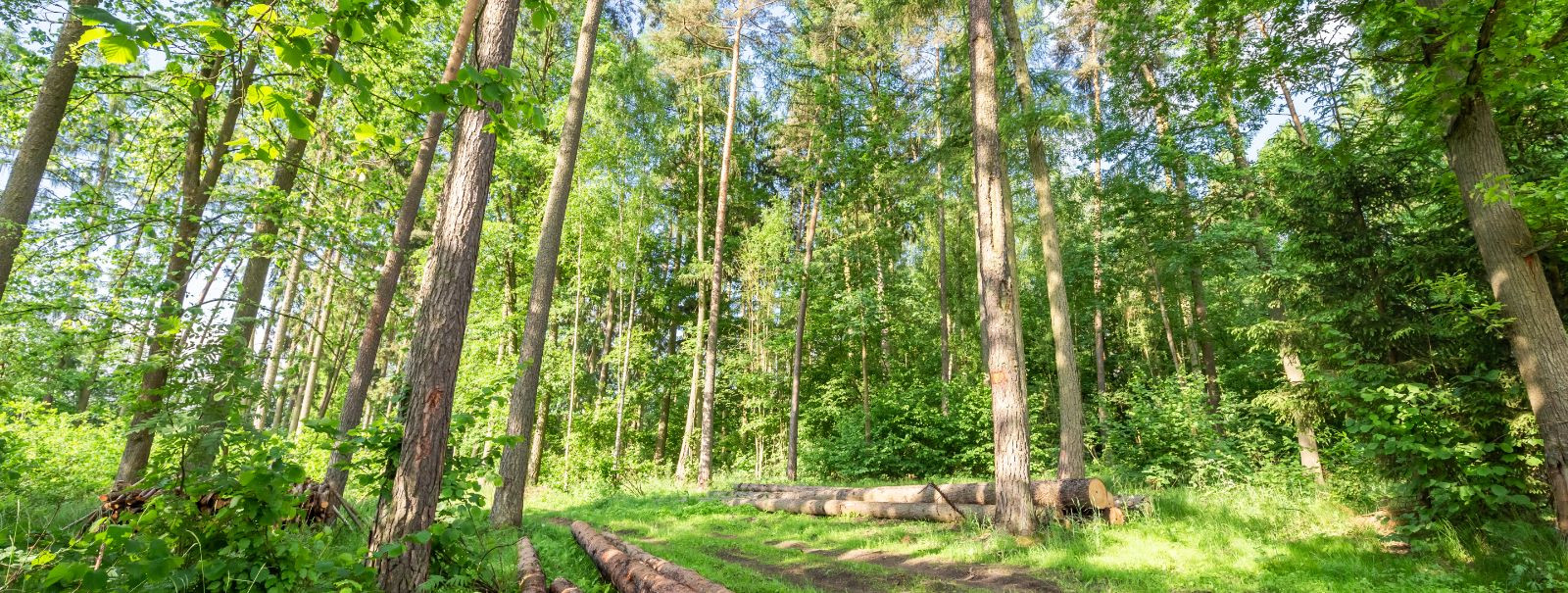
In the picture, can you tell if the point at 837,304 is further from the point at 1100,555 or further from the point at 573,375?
the point at 1100,555

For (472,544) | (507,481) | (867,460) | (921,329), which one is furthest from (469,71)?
(921,329)

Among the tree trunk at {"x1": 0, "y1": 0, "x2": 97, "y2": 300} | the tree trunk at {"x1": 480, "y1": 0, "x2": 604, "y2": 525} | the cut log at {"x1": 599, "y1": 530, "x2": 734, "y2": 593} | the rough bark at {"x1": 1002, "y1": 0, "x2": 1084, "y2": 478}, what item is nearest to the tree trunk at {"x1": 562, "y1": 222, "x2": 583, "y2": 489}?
the tree trunk at {"x1": 480, "y1": 0, "x2": 604, "y2": 525}

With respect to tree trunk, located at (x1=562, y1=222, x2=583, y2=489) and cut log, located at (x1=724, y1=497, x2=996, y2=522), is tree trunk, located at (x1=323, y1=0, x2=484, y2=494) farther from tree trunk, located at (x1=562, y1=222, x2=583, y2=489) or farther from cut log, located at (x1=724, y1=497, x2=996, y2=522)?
tree trunk, located at (x1=562, y1=222, x2=583, y2=489)

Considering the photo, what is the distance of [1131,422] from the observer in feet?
49.0

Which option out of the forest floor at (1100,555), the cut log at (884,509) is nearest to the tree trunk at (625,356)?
the cut log at (884,509)

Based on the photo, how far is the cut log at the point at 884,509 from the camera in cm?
940

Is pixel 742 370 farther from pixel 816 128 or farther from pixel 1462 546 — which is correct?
pixel 1462 546

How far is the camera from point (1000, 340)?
7809 mm

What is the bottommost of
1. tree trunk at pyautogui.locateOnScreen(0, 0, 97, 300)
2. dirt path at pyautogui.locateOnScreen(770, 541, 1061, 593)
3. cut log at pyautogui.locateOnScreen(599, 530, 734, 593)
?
dirt path at pyautogui.locateOnScreen(770, 541, 1061, 593)

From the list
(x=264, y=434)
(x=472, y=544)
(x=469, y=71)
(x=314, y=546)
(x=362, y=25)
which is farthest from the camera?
(x=472, y=544)

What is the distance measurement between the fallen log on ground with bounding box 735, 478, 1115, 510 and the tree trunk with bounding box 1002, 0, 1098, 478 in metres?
1.82

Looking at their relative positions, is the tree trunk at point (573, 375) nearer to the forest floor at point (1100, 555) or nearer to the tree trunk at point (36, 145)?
the forest floor at point (1100, 555)

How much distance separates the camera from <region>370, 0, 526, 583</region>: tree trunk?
12.7ft

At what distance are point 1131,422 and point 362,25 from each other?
16913 millimetres
